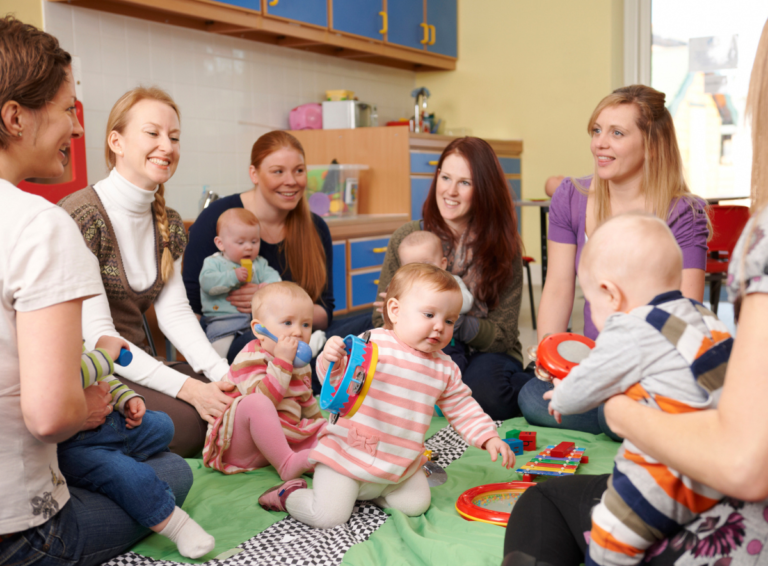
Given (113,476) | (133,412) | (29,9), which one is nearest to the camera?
(113,476)

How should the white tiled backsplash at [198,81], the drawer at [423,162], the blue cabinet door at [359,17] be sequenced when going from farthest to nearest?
1. the drawer at [423,162]
2. the blue cabinet door at [359,17]
3. the white tiled backsplash at [198,81]

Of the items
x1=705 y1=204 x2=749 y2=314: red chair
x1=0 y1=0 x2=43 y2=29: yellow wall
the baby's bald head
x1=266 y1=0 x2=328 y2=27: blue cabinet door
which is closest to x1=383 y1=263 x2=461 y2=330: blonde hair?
the baby's bald head

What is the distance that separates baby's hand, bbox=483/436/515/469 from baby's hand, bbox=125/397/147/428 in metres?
0.77

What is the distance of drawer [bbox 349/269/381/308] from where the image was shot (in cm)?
428

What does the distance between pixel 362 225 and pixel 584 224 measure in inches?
86.0

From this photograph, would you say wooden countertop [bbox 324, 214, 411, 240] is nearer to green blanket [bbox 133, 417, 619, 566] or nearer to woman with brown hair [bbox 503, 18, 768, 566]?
green blanket [bbox 133, 417, 619, 566]

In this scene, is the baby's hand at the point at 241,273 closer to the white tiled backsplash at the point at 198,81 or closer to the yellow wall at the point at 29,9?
the white tiled backsplash at the point at 198,81

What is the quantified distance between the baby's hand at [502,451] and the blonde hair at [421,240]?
0.97 metres

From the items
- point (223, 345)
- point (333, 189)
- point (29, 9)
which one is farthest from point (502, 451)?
point (333, 189)

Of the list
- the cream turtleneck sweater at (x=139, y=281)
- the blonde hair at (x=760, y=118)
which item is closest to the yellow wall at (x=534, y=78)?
the cream turtleneck sweater at (x=139, y=281)

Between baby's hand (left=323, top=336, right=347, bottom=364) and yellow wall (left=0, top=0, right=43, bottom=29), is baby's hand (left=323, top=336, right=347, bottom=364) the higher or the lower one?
the lower one

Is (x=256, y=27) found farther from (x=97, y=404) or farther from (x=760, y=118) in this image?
(x=760, y=118)

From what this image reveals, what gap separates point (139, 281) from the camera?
1968 millimetres

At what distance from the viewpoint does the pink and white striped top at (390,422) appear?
1.54 meters
